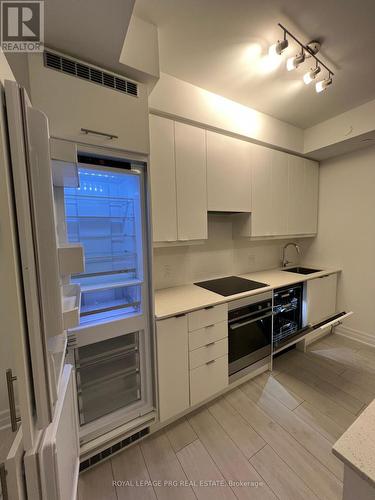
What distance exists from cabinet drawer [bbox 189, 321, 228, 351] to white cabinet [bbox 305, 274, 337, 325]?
1.26 meters

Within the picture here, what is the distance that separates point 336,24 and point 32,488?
8.45ft

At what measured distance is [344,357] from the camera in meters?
2.35

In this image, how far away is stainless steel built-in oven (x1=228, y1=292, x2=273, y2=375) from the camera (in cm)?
180

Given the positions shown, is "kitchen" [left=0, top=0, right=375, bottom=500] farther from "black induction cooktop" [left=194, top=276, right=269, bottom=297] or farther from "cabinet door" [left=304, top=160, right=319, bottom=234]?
"cabinet door" [left=304, top=160, right=319, bottom=234]

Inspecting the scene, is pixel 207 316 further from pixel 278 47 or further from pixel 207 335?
pixel 278 47

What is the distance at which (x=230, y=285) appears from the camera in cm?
213

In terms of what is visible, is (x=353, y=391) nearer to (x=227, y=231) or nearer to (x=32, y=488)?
(x=227, y=231)

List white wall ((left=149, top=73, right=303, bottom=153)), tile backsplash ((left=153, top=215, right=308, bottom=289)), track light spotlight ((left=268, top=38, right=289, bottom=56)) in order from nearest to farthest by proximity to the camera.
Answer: track light spotlight ((left=268, top=38, right=289, bottom=56))
white wall ((left=149, top=73, right=303, bottom=153))
tile backsplash ((left=153, top=215, right=308, bottom=289))

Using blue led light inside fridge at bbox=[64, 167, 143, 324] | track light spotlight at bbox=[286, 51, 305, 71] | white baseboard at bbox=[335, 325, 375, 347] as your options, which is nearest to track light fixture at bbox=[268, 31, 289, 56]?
track light spotlight at bbox=[286, 51, 305, 71]

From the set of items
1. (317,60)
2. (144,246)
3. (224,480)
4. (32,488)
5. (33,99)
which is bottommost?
(224,480)

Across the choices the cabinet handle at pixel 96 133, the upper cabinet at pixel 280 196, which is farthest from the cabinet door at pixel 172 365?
the upper cabinet at pixel 280 196

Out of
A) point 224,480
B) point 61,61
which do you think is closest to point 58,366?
point 224,480

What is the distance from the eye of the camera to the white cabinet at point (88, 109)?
1024 mm

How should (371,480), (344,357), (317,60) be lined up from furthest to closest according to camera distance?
1. (344,357)
2. (317,60)
3. (371,480)
